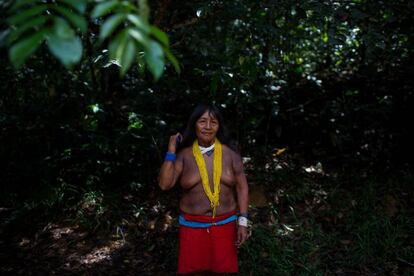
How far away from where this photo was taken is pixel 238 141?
17.5 ft

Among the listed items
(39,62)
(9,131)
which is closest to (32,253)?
(9,131)

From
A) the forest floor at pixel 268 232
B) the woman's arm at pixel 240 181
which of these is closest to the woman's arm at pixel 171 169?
the woman's arm at pixel 240 181

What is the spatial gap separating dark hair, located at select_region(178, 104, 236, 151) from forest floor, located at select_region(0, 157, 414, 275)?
1414 millimetres

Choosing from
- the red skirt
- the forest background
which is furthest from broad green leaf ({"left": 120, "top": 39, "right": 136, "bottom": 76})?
the forest background

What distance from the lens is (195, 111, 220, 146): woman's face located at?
2943mm

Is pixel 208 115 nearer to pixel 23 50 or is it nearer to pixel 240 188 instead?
pixel 240 188

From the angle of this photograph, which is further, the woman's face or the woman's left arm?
the woman's left arm

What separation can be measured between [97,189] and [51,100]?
110 cm

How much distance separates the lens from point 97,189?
4.86 m

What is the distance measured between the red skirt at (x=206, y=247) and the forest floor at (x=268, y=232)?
0.97 metres

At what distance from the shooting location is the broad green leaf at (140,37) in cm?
101

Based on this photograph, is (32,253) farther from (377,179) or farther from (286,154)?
(377,179)

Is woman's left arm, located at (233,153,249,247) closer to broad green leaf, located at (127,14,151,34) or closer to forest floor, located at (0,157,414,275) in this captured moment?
forest floor, located at (0,157,414,275)

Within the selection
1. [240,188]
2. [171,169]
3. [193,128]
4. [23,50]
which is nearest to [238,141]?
[240,188]
